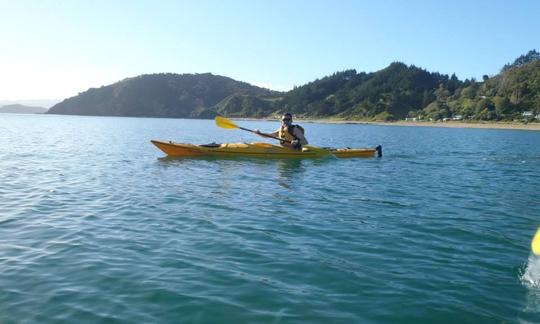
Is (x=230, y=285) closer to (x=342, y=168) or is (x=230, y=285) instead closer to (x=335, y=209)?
(x=335, y=209)

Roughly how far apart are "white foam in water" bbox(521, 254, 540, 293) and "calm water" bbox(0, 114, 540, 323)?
0.05m

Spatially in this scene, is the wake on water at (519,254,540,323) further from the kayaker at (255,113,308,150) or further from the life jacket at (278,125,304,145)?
the life jacket at (278,125,304,145)

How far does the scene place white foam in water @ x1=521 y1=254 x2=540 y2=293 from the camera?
22.5 feet

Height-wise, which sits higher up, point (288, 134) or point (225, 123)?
point (225, 123)

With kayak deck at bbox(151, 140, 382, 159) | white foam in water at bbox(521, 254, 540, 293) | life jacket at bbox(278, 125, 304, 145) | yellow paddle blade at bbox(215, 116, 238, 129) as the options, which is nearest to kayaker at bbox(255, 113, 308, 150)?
life jacket at bbox(278, 125, 304, 145)

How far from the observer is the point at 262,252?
8.20 meters

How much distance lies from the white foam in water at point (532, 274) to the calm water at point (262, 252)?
46 millimetres

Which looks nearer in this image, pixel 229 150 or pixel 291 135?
pixel 229 150

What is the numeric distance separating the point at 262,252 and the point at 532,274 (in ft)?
14.6

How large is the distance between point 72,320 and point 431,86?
202187mm

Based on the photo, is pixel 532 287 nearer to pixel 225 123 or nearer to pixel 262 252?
pixel 262 252

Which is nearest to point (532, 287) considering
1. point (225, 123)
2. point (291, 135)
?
point (291, 135)

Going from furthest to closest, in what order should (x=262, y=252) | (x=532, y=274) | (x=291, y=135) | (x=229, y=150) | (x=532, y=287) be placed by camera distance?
(x=291, y=135) < (x=229, y=150) < (x=262, y=252) < (x=532, y=274) < (x=532, y=287)

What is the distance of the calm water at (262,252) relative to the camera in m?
5.91
